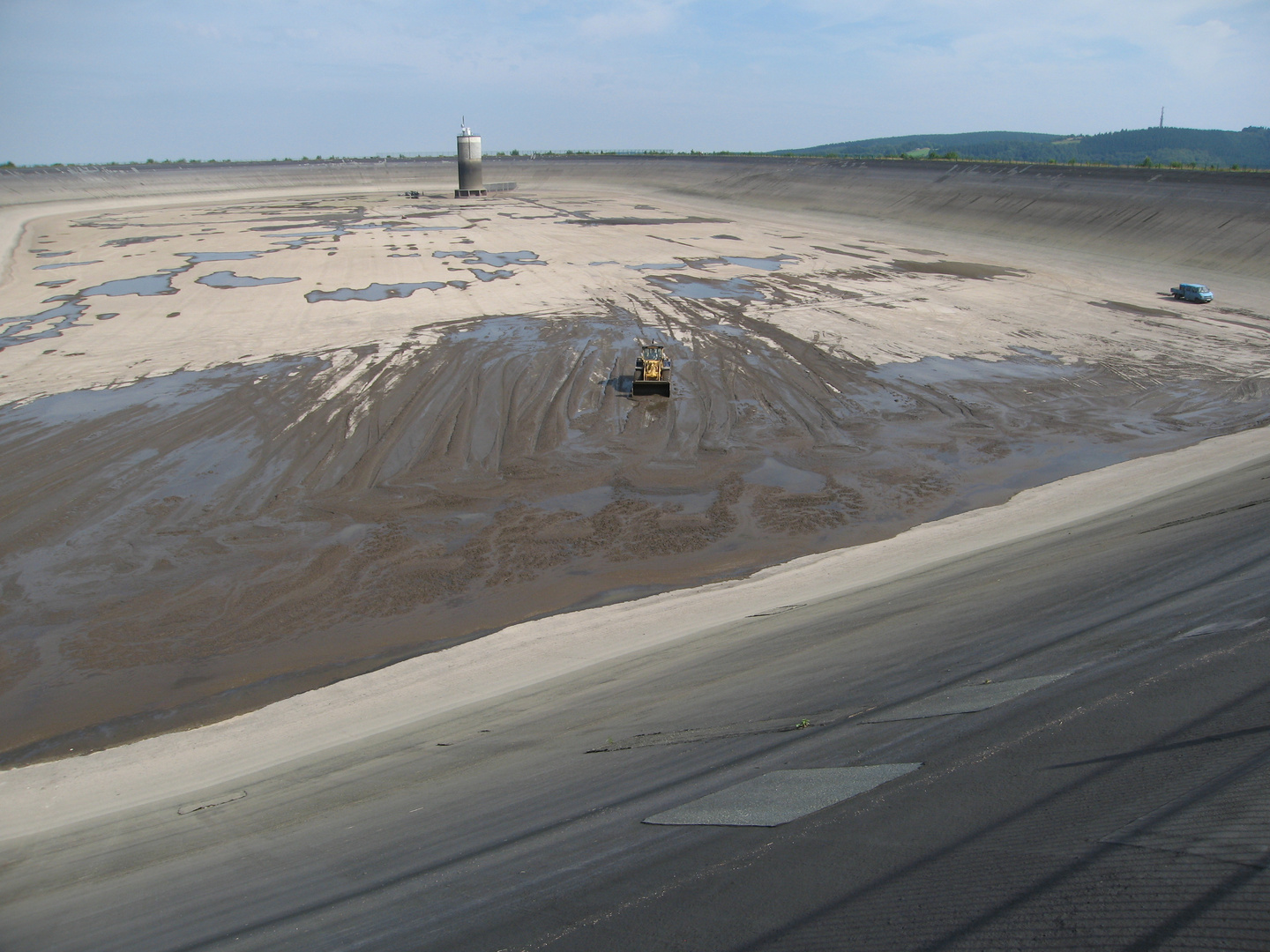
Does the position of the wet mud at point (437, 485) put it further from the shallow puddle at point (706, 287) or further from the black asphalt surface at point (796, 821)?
the shallow puddle at point (706, 287)

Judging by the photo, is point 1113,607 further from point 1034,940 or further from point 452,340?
point 452,340

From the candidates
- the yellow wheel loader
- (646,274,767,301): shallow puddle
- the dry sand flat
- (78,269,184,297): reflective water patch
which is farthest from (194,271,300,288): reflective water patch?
the yellow wheel loader

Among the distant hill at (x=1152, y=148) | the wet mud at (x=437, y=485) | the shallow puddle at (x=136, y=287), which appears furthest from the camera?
the distant hill at (x=1152, y=148)

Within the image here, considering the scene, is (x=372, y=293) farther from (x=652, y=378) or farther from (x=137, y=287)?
(x=652, y=378)

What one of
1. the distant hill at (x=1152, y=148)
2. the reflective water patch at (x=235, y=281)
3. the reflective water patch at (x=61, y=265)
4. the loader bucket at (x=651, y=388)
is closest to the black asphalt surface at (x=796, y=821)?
the loader bucket at (x=651, y=388)

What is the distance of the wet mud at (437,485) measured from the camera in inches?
416

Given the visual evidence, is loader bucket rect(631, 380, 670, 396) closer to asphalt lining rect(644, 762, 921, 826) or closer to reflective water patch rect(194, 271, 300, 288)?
asphalt lining rect(644, 762, 921, 826)

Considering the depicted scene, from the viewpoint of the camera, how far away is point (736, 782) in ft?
19.2

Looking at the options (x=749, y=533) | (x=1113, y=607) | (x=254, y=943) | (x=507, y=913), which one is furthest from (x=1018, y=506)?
(x=254, y=943)

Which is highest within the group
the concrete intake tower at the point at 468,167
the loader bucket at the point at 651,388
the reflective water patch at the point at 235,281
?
the concrete intake tower at the point at 468,167

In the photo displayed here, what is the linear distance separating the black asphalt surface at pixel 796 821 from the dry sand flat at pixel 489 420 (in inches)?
119

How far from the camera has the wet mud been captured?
10.6m

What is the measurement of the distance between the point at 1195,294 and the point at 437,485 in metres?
30.1

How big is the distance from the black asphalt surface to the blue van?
25472mm
